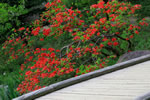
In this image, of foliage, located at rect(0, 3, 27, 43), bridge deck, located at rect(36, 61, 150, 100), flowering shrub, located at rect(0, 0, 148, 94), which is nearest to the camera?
bridge deck, located at rect(36, 61, 150, 100)

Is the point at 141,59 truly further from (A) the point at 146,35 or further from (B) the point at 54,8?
(A) the point at 146,35

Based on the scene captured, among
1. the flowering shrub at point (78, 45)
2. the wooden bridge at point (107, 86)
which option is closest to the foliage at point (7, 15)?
the flowering shrub at point (78, 45)

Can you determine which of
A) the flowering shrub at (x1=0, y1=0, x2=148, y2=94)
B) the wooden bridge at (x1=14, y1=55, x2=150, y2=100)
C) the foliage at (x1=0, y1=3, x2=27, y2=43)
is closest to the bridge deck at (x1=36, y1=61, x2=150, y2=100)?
the wooden bridge at (x1=14, y1=55, x2=150, y2=100)

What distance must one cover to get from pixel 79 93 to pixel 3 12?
6497 mm

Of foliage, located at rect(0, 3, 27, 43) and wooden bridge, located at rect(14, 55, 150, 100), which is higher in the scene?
foliage, located at rect(0, 3, 27, 43)

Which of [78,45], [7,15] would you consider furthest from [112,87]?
[7,15]

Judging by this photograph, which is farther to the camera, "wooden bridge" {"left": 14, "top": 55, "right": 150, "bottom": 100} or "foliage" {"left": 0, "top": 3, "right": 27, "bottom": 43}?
"foliage" {"left": 0, "top": 3, "right": 27, "bottom": 43}

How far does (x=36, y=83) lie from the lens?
6.70 meters

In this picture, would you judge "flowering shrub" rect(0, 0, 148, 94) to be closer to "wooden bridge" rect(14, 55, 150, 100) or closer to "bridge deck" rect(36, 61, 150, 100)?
"wooden bridge" rect(14, 55, 150, 100)

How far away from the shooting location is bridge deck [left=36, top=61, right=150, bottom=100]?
3654 millimetres

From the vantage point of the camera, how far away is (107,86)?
4.19m

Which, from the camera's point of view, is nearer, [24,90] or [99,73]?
[99,73]

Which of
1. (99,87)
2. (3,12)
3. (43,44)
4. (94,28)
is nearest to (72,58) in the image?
(94,28)

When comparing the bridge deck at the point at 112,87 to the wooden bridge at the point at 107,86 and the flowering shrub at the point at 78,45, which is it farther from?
the flowering shrub at the point at 78,45
